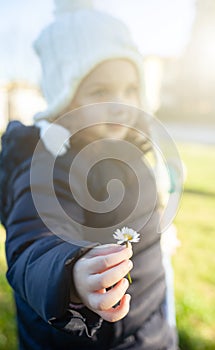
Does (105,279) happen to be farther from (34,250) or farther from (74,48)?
(74,48)

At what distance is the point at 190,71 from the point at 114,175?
1106cm

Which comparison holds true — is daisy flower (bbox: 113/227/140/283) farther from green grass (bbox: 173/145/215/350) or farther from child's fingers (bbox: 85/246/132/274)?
green grass (bbox: 173/145/215/350)

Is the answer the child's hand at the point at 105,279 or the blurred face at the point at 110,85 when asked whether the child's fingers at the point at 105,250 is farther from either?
the blurred face at the point at 110,85

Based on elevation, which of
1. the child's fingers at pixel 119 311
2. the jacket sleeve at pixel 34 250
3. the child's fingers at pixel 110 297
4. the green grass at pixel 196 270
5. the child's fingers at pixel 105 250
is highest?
the child's fingers at pixel 105 250

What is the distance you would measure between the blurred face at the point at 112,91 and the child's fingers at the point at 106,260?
40cm

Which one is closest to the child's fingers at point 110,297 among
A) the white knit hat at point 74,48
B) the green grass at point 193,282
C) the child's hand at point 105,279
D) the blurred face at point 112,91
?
the child's hand at point 105,279

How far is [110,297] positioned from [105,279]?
0.01m

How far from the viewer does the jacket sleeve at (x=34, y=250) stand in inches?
14.3

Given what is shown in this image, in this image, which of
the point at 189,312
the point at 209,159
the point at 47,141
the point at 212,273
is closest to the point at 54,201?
the point at 47,141

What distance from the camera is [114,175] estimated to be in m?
0.64

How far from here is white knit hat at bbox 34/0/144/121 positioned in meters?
0.78

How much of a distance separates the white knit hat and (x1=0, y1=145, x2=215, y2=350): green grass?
2.82 ft

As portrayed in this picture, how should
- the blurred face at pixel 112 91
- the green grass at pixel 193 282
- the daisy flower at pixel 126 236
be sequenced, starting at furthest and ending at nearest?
the green grass at pixel 193 282 → the blurred face at pixel 112 91 → the daisy flower at pixel 126 236

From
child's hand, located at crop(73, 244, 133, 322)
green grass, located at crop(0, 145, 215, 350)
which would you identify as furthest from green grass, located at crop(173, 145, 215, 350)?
child's hand, located at crop(73, 244, 133, 322)
